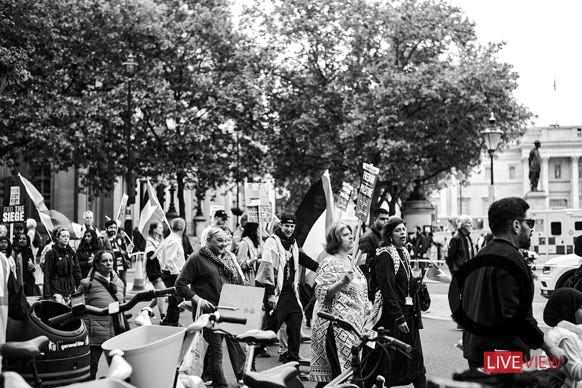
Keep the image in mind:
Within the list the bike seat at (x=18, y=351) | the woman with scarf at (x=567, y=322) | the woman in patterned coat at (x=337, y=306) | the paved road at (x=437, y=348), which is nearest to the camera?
the bike seat at (x=18, y=351)

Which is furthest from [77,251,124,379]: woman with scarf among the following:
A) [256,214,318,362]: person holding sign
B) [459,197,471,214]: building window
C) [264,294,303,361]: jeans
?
[459,197,471,214]: building window

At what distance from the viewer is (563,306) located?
5578 millimetres

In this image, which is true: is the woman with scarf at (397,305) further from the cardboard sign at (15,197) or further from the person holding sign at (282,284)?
the cardboard sign at (15,197)

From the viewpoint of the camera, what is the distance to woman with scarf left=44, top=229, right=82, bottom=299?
40.8 feet

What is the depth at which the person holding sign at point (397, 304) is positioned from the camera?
7.22 m

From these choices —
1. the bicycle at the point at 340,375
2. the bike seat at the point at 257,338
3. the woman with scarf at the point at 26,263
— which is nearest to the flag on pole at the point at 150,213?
the woman with scarf at the point at 26,263

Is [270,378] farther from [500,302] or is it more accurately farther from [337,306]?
[337,306]

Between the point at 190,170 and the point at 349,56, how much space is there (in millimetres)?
8212

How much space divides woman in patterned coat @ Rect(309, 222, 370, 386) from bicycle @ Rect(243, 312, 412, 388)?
1.55m

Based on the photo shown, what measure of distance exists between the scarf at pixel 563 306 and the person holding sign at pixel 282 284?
4.55 meters

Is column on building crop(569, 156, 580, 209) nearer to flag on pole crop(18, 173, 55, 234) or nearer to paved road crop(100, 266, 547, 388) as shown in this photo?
paved road crop(100, 266, 547, 388)

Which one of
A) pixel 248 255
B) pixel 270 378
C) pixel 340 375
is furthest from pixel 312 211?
pixel 270 378

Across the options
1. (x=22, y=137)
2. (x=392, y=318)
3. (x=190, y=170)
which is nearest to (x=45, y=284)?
(x=392, y=318)

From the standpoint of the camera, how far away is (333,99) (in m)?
32.9
